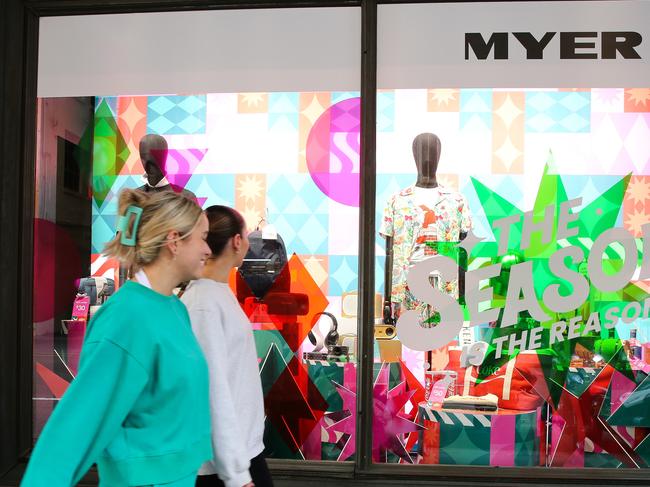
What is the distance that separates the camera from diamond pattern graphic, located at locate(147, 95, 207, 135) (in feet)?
12.3

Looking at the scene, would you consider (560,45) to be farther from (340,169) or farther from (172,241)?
(172,241)

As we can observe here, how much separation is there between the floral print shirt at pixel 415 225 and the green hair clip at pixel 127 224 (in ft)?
6.83

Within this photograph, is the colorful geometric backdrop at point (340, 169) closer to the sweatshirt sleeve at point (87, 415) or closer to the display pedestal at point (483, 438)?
the display pedestal at point (483, 438)

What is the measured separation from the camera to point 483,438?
3570mm

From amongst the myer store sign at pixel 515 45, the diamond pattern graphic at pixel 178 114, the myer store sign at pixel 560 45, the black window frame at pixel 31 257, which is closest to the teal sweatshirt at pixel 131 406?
the black window frame at pixel 31 257

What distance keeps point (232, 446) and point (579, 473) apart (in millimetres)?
2424

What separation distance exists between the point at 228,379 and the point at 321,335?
1.77 meters

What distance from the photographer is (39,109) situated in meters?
3.80

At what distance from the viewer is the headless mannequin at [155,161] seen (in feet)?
12.5

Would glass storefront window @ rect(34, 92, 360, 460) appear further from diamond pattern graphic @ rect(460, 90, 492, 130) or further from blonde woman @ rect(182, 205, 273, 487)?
blonde woman @ rect(182, 205, 273, 487)

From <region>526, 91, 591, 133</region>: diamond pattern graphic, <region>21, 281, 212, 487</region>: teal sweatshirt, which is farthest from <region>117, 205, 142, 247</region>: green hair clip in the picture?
<region>526, 91, 591, 133</region>: diamond pattern graphic

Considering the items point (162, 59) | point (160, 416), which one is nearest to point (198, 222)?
point (160, 416)

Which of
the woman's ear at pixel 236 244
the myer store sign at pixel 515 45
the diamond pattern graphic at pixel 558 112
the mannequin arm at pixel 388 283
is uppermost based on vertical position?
the myer store sign at pixel 515 45

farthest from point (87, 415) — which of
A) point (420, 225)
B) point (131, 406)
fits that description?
point (420, 225)
